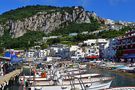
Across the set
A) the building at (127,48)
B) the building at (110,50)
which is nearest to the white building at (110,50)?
the building at (110,50)

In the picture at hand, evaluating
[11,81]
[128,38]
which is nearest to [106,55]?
[128,38]

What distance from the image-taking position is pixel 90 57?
172 m

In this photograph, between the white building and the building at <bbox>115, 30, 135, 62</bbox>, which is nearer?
the building at <bbox>115, 30, 135, 62</bbox>

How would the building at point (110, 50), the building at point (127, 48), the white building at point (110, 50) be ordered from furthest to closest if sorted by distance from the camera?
the white building at point (110, 50)
the building at point (110, 50)
the building at point (127, 48)

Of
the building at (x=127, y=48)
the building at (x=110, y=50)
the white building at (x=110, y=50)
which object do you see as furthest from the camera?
the white building at (x=110, y=50)

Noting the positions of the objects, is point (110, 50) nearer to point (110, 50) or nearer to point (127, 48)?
point (110, 50)

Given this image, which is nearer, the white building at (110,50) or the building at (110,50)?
the building at (110,50)

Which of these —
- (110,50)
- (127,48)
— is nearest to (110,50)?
(110,50)

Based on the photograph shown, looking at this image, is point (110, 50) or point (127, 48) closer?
point (127, 48)

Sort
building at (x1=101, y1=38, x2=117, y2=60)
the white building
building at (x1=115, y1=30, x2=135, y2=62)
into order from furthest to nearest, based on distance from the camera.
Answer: the white building → building at (x1=101, y1=38, x2=117, y2=60) → building at (x1=115, y1=30, x2=135, y2=62)

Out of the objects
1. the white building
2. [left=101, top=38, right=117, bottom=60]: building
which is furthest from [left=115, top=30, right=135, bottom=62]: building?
the white building

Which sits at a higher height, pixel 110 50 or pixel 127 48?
pixel 110 50

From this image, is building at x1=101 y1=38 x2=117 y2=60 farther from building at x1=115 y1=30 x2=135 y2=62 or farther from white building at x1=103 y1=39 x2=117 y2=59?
building at x1=115 y1=30 x2=135 y2=62

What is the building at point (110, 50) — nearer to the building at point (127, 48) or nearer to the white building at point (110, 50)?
the white building at point (110, 50)
